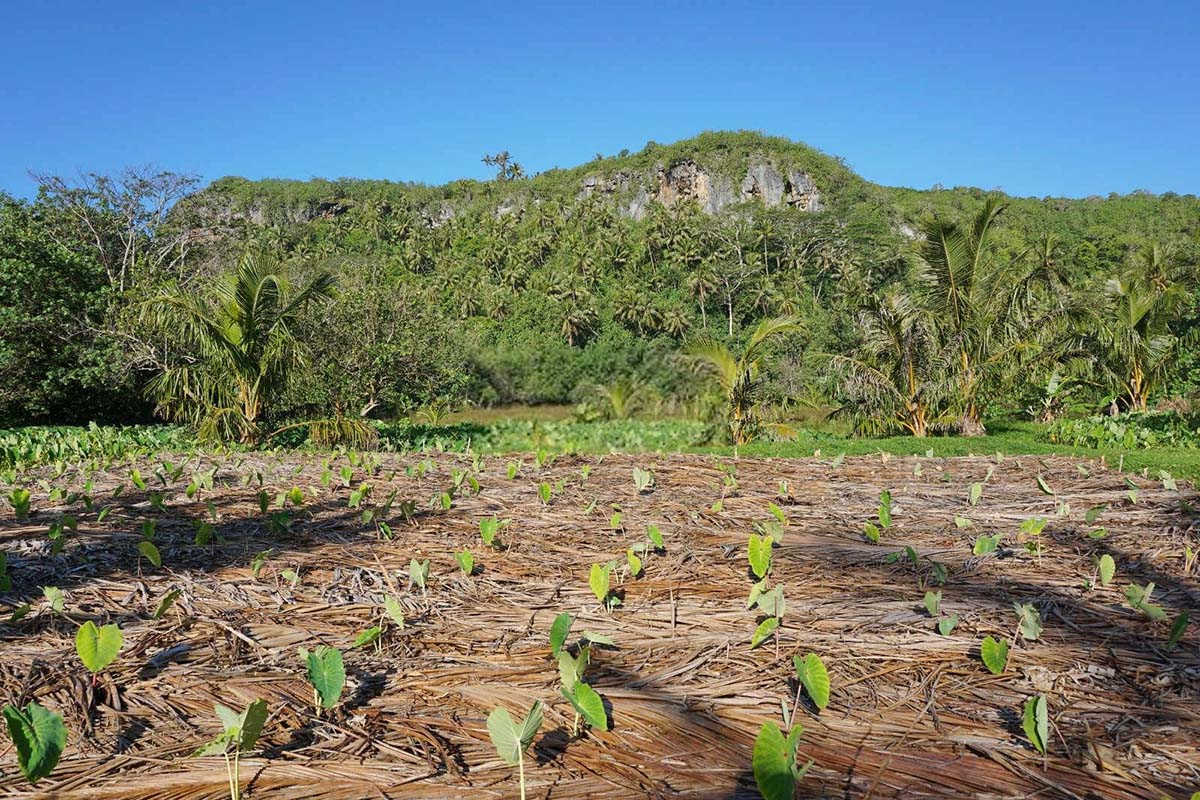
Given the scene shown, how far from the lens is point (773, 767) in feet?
3.57

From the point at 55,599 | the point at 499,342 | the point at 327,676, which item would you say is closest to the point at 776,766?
the point at 327,676

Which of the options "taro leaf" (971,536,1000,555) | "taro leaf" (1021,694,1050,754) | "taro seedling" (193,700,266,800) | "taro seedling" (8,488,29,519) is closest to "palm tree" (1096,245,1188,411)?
"taro leaf" (971,536,1000,555)

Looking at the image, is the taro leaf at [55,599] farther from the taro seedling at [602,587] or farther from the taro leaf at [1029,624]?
the taro leaf at [1029,624]

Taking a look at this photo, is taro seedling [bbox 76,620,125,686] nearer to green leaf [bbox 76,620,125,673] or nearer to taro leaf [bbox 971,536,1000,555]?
green leaf [bbox 76,620,125,673]

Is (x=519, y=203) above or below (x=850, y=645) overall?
above

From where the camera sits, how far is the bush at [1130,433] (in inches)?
410

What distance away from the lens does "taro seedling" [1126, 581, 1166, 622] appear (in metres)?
1.74

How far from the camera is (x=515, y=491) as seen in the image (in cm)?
392

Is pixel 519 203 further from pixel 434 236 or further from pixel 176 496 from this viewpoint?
pixel 176 496

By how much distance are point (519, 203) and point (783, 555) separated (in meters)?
89.5

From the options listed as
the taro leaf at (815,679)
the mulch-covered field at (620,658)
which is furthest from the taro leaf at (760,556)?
the taro leaf at (815,679)

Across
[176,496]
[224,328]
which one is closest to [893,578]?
[176,496]

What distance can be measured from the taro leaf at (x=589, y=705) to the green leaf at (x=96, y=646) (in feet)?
3.09

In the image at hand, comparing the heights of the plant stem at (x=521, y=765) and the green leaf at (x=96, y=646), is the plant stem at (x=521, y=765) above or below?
below
